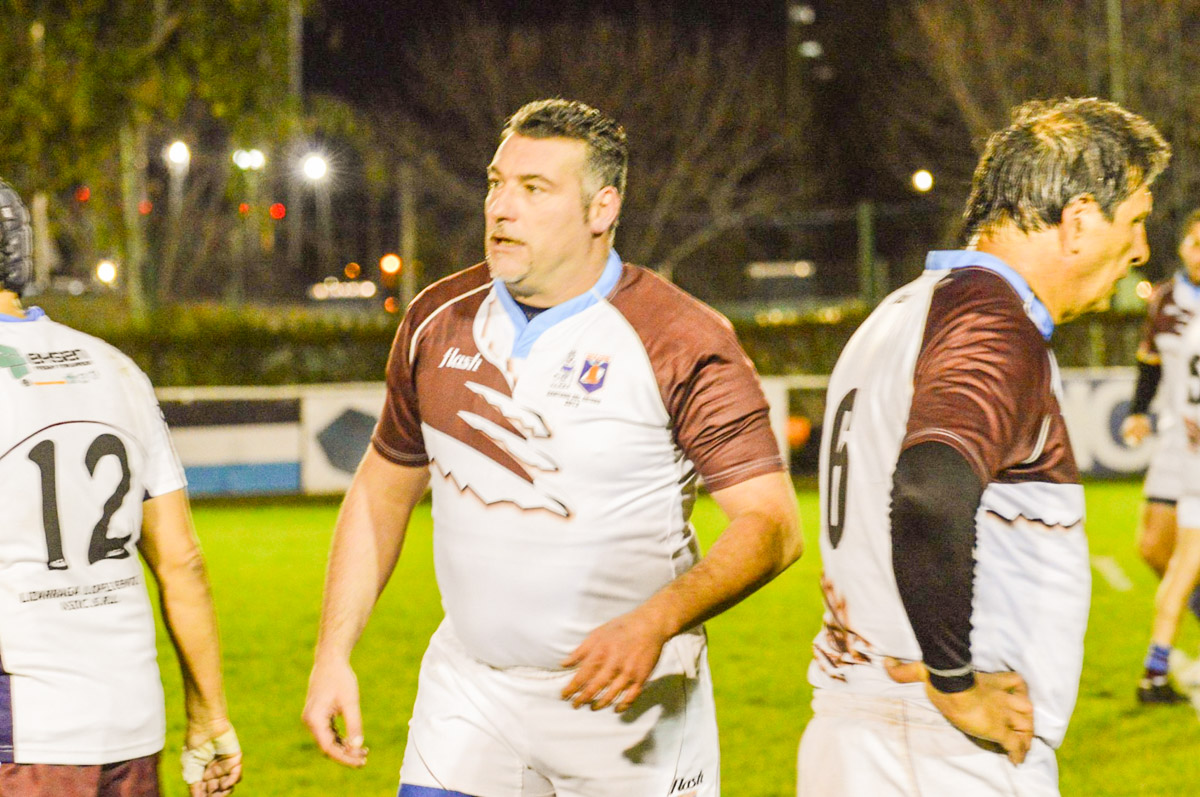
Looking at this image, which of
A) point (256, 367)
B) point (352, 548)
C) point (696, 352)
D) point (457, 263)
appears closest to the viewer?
point (696, 352)

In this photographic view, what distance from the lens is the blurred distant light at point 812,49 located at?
154ft

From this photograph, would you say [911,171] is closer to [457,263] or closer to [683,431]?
[457,263]

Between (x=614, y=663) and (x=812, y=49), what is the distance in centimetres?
4740

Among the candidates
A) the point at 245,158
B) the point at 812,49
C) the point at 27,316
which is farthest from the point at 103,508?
the point at 812,49

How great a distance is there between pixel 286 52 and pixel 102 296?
14603mm

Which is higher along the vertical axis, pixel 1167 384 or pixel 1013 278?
pixel 1013 278

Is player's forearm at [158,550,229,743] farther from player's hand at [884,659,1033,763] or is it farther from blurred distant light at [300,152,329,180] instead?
blurred distant light at [300,152,329,180]

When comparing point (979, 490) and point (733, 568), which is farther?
point (733, 568)

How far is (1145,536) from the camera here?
7797 mm

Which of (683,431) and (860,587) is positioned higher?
(683,431)

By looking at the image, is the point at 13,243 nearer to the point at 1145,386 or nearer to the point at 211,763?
the point at 211,763

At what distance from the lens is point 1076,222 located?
2629 millimetres

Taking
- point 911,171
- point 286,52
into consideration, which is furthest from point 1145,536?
point 911,171

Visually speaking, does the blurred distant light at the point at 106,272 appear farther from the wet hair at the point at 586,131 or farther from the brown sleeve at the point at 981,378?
the brown sleeve at the point at 981,378
